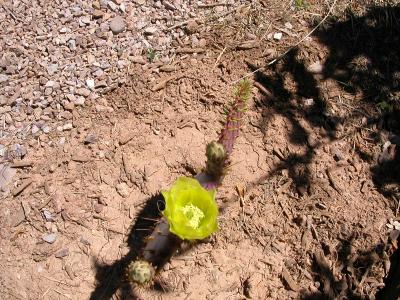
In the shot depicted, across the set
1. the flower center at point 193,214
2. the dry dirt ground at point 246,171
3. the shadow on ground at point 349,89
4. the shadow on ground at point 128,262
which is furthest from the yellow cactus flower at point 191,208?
the shadow on ground at point 349,89

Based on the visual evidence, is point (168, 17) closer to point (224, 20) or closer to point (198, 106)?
point (224, 20)

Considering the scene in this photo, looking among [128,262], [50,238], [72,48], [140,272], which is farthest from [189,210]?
[72,48]

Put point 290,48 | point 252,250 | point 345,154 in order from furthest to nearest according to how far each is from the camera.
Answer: point 290,48 < point 345,154 < point 252,250

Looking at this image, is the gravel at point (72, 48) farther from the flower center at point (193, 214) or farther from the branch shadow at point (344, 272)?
the branch shadow at point (344, 272)

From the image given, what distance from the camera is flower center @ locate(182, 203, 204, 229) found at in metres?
2.64

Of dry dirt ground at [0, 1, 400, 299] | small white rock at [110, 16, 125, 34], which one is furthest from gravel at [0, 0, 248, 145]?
dry dirt ground at [0, 1, 400, 299]

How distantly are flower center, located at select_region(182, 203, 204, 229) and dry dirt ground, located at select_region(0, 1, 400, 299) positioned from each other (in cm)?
58

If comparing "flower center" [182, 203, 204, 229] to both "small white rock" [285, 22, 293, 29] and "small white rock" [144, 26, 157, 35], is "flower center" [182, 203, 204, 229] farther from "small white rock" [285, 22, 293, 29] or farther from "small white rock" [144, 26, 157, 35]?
"small white rock" [285, 22, 293, 29]

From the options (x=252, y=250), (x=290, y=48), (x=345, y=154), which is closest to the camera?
(x=252, y=250)

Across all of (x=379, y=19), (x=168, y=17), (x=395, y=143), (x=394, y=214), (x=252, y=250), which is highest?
(x=379, y=19)

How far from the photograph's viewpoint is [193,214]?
267 centimetres

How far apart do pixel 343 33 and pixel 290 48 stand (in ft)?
1.45

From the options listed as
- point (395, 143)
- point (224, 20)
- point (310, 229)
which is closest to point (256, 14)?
point (224, 20)

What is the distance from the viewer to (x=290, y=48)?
12.0 feet
